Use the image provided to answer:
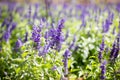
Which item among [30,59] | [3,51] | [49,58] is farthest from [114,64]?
[3,51]

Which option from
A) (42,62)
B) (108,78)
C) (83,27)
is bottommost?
(108,78)

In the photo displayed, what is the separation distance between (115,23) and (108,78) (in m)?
3.81

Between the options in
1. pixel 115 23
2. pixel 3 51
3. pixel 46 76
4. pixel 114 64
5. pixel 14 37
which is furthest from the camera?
pixel 115 23

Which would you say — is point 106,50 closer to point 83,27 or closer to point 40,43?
point 40,43

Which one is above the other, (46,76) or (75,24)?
(75,24)

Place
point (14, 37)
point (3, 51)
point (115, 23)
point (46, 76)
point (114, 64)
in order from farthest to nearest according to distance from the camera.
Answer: point (115, 23)
point (14, 37)
point (3, 51)
point (114, 64)
point (46, 76)

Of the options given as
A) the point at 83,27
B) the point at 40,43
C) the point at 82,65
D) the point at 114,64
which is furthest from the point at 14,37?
the point at 114,64

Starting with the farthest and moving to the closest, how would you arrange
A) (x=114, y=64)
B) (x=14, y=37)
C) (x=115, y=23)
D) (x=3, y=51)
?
(x=115, y=23), (x=14, y=37), (x=3, y=51), (x=114, y=64)

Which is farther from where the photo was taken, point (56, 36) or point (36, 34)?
point (56, 36)

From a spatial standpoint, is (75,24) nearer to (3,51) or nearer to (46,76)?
(3,51)

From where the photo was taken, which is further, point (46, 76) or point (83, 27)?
point (83, 27)

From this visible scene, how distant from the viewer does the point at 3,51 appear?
231 inches

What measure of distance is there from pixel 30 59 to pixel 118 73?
134 centimetres

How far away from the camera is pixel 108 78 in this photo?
461 centimetres
